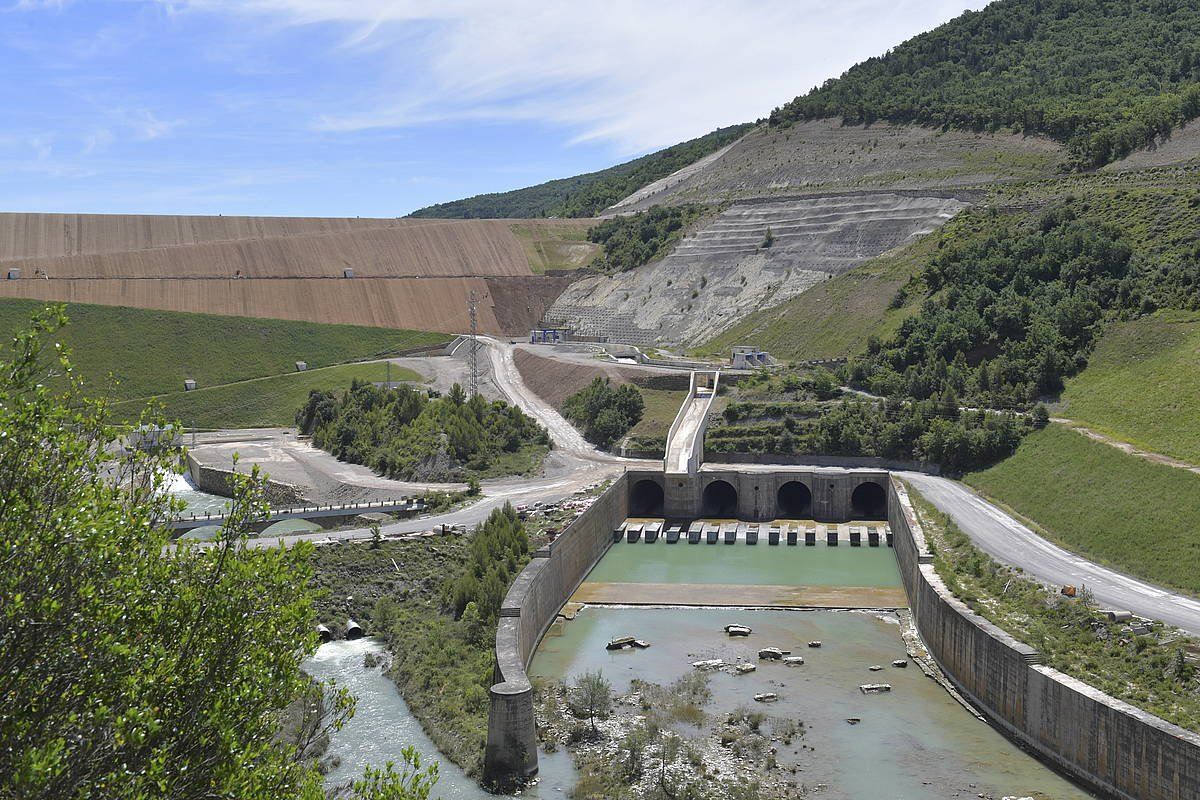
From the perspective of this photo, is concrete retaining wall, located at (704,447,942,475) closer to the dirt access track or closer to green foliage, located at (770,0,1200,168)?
green foliage, located at (770,0,1200,168)

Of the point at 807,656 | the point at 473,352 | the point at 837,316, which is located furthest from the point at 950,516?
the point at 473,352

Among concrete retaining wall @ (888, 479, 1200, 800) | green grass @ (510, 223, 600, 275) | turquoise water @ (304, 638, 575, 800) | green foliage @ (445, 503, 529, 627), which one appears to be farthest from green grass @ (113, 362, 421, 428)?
concrete retaining wall @ (888, 479, 1200, 800)

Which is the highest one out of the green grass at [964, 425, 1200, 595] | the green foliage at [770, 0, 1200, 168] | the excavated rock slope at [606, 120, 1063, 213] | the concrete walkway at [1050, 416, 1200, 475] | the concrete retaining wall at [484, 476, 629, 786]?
the green foliage at [770, 0, 1200, 168]

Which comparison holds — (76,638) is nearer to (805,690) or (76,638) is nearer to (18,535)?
(18,535)

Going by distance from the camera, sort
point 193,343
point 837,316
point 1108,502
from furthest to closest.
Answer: point 193,343 → point 837,316 → point 1108,502

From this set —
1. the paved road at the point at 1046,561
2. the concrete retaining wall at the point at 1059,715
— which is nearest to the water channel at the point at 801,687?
the concrete retaining wall at the point at 1059,715

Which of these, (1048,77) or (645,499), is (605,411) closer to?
(645,499)

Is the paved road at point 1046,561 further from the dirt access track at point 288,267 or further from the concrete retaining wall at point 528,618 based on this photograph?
the dirt access track at point 288,267

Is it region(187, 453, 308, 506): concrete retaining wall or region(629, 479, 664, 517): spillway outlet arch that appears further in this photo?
region(629, 479, 664, 517): spillway outlet arch
